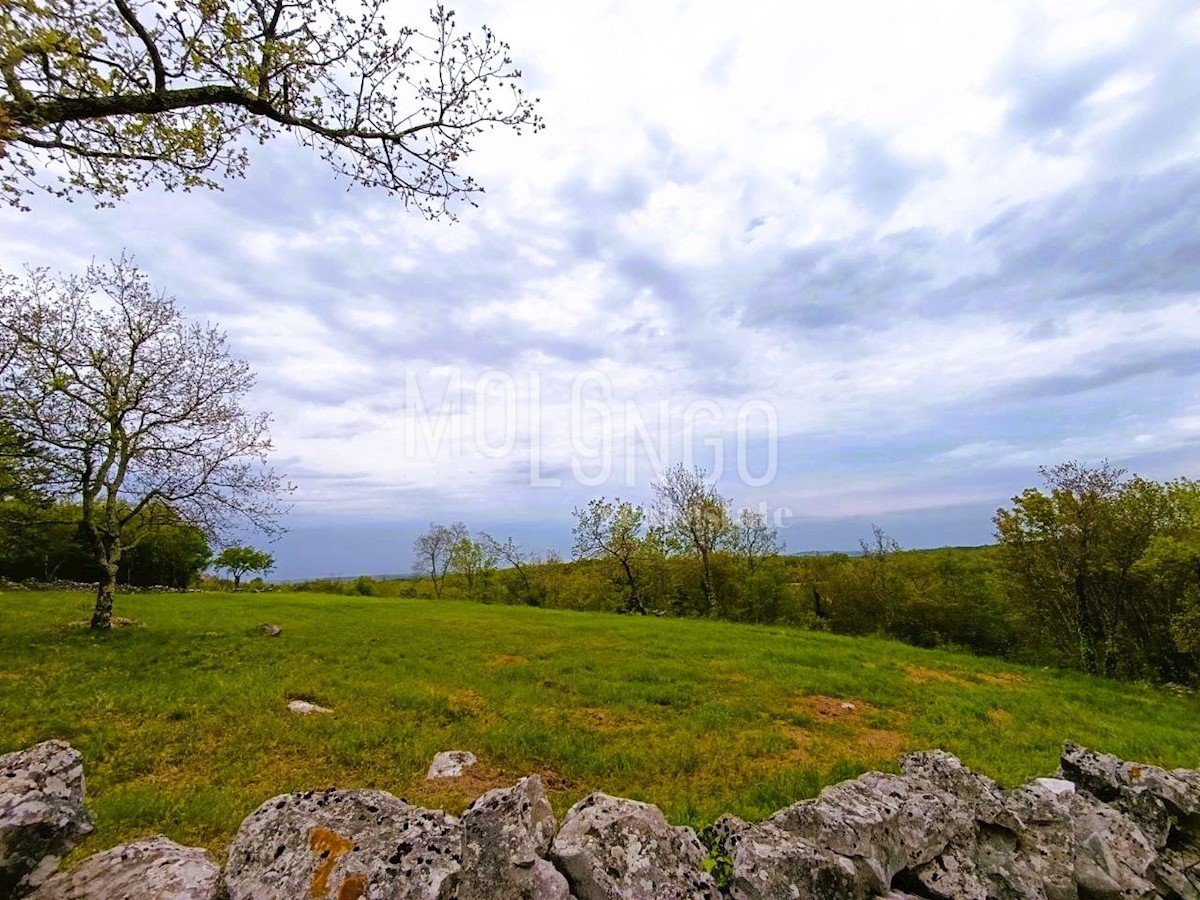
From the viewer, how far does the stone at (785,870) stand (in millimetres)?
3658

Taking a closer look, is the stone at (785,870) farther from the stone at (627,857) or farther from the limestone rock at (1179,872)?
the limestone rock at (1179,872)

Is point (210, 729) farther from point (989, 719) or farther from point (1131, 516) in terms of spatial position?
point (1131, 516)

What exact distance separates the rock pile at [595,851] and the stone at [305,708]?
7.76 metres

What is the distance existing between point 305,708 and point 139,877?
28.7ft

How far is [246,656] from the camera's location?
52.2ft

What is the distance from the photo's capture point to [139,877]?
335 centimetres

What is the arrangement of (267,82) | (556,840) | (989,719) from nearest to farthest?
(556,840) → (267,82) → (989,719)

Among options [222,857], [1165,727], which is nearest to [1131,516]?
[1165,727]

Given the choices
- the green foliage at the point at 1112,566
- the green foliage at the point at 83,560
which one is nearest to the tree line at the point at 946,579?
the green foliage at the point at 1112,566

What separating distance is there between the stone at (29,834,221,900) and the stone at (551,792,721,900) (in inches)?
89.4

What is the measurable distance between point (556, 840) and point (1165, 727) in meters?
19.8

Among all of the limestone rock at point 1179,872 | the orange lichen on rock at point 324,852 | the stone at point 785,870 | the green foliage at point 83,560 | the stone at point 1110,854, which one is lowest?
the limestone rock at point 1179,872

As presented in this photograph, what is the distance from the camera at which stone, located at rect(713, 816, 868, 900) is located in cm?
366

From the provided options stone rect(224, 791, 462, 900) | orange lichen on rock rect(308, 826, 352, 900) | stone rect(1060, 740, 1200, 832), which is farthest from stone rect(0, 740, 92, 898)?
stone rect(1060, 740, 1200, 832)
